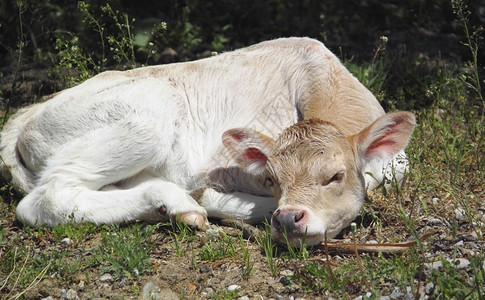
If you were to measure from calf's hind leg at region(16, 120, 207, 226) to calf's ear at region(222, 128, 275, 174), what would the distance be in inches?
22.8

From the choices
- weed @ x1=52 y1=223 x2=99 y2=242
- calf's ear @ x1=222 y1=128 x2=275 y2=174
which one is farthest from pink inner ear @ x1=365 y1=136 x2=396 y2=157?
weed @ x1=52 y1=223 x2=99 y2=242

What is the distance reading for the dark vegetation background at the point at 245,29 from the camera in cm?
889

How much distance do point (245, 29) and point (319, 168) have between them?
18.5 ft

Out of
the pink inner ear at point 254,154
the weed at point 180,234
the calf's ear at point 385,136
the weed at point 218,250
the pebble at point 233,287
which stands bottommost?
the weed at point 180,234

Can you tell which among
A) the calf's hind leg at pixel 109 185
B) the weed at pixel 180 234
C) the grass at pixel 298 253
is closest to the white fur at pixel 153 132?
the calf's hind leg at pixel 109 185

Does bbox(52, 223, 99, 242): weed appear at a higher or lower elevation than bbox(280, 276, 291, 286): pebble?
lower

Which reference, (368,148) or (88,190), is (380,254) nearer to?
(368,148)

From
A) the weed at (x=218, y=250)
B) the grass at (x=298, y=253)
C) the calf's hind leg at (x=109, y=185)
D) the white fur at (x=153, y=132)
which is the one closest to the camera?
the grass at (x=298, y=253)

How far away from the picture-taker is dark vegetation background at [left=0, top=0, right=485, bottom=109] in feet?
29.2

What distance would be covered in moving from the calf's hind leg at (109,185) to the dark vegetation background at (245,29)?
2.53 metres

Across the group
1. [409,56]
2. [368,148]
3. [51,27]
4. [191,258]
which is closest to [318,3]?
[409,56]

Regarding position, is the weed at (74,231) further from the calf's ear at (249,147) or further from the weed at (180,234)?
the calf's ear at (249,147)

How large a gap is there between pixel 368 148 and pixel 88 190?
8.58ft

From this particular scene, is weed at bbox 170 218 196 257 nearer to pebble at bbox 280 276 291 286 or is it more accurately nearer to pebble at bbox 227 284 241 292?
pebble at bbox 227 284 241 292
